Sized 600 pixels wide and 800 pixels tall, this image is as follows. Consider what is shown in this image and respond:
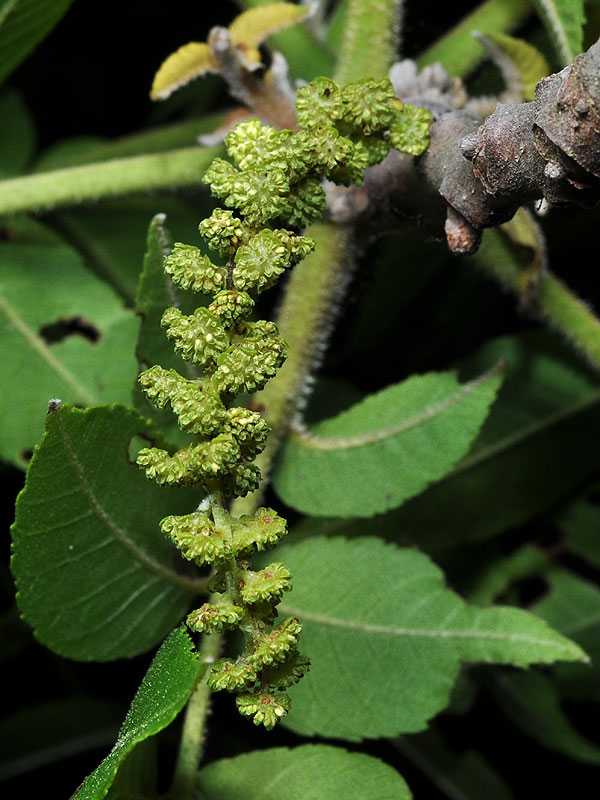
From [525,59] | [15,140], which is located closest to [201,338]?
[525,59]

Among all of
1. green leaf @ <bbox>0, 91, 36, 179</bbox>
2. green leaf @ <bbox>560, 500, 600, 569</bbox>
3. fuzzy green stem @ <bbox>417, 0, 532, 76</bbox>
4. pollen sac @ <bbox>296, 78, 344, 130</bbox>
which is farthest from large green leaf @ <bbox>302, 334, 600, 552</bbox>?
green leaf @ <bbox>0, 91, 36, 179</bbox>

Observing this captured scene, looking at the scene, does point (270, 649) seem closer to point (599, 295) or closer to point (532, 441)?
point (532, 441)

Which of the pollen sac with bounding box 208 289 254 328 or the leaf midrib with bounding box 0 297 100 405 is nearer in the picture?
the pollen sac with bounding box 208 289 254 328

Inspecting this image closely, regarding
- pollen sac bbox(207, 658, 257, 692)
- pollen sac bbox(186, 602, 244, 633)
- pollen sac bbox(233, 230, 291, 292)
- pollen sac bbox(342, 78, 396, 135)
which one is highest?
pollen sac bbox(342, 78, 396, 135)

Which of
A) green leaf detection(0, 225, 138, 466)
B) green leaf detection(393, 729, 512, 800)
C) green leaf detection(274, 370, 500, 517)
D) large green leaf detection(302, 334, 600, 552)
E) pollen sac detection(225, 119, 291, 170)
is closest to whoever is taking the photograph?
pollen sac detection(225, 119, 291, 170)

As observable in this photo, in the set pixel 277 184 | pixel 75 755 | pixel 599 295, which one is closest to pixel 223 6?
pixel 599 295

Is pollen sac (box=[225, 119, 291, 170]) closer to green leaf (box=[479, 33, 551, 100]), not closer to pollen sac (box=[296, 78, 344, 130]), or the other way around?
pollen sac (box=[296, 78, 344, 130])
